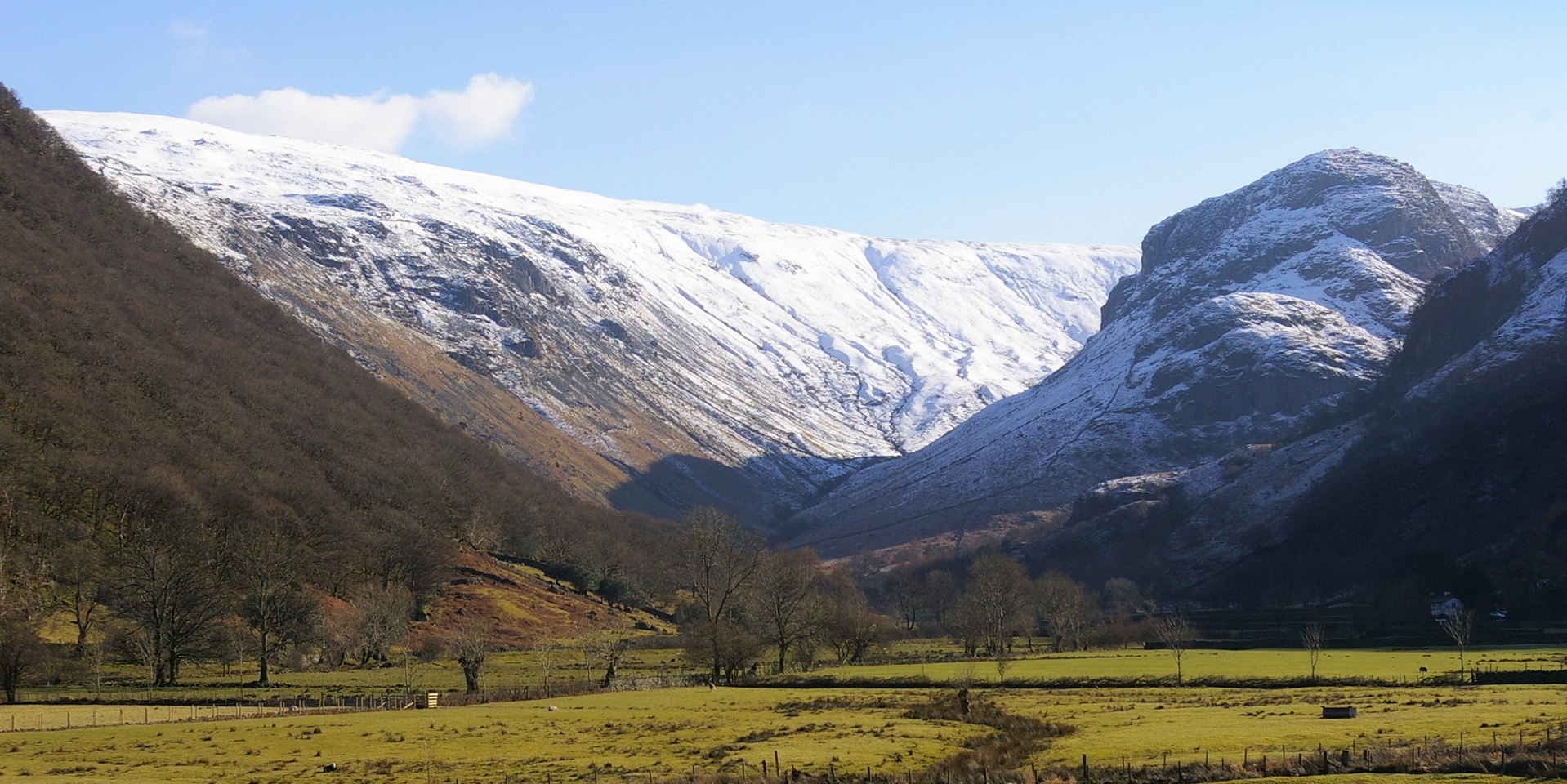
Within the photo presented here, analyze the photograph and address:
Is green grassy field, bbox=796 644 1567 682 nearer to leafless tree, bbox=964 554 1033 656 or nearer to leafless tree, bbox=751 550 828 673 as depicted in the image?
leafless tree, bbox=751 550 828 673

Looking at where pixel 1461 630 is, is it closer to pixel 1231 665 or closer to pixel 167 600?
pixel 1231 665

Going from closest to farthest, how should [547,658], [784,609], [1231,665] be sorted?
[1231,665]
[547,658]
[784,609]

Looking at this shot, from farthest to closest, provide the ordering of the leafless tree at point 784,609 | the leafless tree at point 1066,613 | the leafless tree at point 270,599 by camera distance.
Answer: the leafless tree at point 1066,613, the leafless tree at point 784,609, the leafless tree at point 270,599

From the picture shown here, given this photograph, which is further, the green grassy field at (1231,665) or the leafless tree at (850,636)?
the leafless tree at (850,636)

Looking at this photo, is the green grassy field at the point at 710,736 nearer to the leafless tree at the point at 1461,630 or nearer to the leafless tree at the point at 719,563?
the leafless tree at the point at 1461,630

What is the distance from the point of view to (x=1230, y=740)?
53656mm

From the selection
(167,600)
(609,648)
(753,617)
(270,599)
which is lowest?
(609,648)

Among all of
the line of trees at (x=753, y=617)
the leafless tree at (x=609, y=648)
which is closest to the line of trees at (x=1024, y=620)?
the line of trees at (x=753, y=617)

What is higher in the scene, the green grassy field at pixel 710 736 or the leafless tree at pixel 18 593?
the leafless tree at pixel 18 593

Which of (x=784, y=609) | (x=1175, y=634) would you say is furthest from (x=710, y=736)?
(x=1175, y=634)

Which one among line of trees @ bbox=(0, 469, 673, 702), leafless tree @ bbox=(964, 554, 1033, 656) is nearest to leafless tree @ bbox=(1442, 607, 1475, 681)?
leafless tree @ bbox=(964, 554, 1033, 656)

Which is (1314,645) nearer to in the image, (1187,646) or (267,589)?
(1187,646)

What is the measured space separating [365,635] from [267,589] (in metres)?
11.9

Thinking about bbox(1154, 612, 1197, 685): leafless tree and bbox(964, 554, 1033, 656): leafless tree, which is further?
bbox(964, 554, 1033, 656): leafless tree
